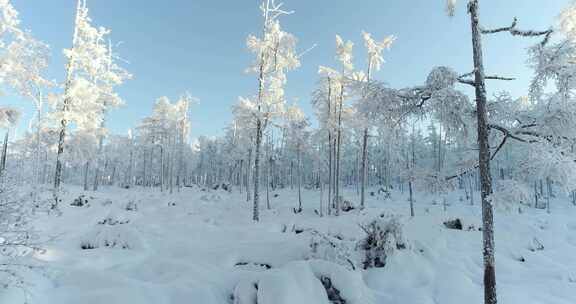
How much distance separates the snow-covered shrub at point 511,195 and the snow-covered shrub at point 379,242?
3.30 meters

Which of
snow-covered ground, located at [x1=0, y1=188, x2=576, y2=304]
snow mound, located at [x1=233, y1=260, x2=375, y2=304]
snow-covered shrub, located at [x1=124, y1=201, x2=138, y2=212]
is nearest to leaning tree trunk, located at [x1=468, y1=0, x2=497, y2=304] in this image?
snow-covered ground, located at [x1=0, y1=188, x2=576, y2=304]

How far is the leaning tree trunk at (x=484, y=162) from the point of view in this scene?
19.2 feet

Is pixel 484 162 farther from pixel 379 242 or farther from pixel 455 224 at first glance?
pixel 455 224

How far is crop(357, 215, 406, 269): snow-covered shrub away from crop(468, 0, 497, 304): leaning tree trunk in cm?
290

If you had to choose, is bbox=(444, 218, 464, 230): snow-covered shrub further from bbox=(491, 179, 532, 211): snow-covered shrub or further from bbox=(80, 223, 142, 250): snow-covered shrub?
bbox=(80, 223, 142, 250): snow-covered shrub

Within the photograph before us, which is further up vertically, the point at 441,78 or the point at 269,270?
the point at 441,78

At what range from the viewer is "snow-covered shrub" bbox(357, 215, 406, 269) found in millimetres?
8570

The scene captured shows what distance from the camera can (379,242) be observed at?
867cm

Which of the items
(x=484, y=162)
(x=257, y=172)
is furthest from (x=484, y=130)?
(x=257, y=172)

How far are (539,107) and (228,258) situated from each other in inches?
291

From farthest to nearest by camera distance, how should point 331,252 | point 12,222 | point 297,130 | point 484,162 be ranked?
point 297,130 → point 331,252 → point 484,162 → point 12,222

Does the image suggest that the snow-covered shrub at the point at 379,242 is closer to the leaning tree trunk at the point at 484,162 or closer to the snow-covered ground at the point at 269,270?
the snow-covered ground at the point at 269,270

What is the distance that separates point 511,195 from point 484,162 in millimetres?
710

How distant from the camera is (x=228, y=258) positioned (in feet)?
27.2
